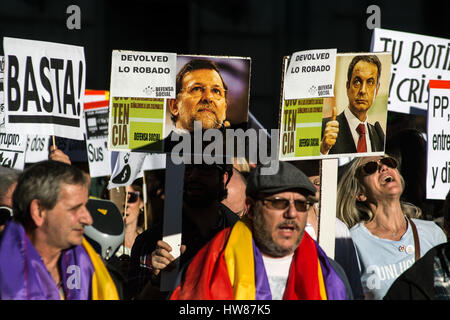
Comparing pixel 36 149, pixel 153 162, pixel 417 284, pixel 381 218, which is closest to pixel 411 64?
pixel 381 218

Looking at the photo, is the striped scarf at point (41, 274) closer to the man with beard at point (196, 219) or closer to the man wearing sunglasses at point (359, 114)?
the man with beard at point (196, 219)

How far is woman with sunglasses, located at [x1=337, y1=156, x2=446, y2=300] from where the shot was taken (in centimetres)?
Result: 485

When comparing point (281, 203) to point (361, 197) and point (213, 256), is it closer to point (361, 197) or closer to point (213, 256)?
point (213, 256)

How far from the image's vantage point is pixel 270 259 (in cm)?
368

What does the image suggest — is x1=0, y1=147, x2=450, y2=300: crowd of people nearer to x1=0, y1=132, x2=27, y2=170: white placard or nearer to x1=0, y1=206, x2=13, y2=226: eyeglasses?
x1=0, y1=206, x2=13, y2=226: eyeglasses

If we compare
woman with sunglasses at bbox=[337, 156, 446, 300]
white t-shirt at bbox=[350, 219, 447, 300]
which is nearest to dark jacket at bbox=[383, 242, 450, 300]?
white t-shirt at bbox=[350, 219, 447, 300]

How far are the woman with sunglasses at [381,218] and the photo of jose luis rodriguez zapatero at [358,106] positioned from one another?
0.56m

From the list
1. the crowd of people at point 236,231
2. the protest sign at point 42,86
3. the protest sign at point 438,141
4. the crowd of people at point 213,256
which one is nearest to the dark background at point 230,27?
the crowd of people at point 236,231

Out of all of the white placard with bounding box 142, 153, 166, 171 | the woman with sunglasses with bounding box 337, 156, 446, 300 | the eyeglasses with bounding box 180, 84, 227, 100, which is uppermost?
the eyeglasses with bounding box 180, 84, 227, 100

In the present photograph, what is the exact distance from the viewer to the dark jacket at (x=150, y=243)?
4.58 metres

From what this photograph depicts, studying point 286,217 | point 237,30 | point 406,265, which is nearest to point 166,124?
point 286,217

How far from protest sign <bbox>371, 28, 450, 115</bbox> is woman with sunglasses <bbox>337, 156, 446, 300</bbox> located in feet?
2.95
